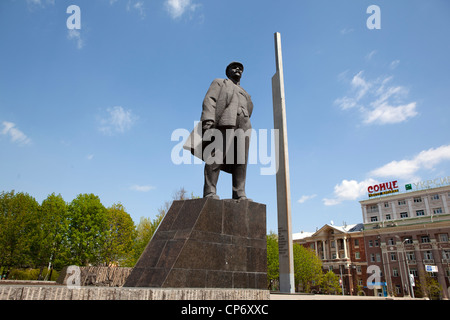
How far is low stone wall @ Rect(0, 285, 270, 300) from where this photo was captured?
2434 millimetres

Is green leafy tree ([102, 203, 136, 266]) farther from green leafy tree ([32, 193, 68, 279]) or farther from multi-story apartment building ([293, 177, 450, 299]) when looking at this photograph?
multi-story apartment building ([293, 177, 450, 299])

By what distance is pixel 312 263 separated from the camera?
5016 cm

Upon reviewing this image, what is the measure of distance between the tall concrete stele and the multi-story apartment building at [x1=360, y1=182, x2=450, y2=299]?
3269cm

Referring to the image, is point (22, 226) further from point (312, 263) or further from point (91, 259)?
point (312, 263)

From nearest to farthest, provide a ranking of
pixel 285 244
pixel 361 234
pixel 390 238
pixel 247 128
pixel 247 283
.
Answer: pixel 247 283 → pixel 247 128 → pixel 285 244 → pixel 390 238 → pixel 361 234

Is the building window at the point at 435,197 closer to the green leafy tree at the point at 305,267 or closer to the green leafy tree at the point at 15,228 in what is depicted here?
the green leafy tree at the point at 305,267

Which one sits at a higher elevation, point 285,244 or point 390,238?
point 390,238

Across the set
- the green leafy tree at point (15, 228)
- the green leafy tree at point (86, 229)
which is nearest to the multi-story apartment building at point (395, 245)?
the green leafy tree at point (86, 229)

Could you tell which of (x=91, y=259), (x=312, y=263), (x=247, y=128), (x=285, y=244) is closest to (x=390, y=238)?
(x=312, y=263)

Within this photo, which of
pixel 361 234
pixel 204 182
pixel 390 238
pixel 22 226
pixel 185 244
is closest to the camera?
pixel 185 244

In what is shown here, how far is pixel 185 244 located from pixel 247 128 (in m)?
3.08

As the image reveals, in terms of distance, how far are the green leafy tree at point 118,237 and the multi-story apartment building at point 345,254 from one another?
39409 millimetres
